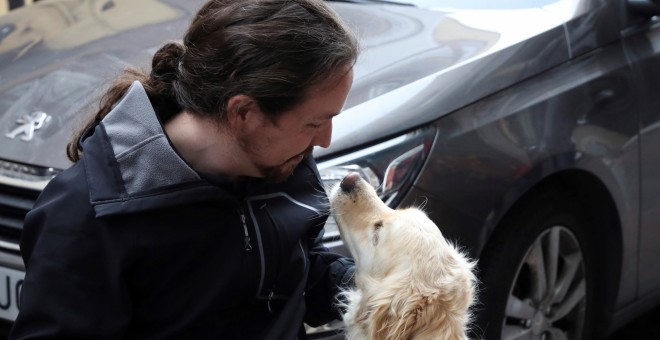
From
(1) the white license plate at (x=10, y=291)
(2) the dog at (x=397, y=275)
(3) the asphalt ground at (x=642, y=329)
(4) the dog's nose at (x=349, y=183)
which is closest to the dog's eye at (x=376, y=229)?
(2) the dog at (x=397, y=275)

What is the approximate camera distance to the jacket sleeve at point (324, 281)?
228 centimetres

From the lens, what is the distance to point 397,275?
93.0 inches

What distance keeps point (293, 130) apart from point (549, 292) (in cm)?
211

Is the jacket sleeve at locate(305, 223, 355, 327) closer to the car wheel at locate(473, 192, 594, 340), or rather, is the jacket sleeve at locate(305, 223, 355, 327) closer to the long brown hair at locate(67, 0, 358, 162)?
the long brown hair at locate(67, 0, 358, 162)

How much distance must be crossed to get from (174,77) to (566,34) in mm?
2043

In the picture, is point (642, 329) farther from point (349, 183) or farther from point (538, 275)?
point (349, 183)

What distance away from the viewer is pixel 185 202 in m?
1.83

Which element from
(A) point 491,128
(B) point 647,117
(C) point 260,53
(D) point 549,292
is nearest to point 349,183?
(C) point 260,53

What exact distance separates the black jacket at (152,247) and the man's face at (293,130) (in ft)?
0.22

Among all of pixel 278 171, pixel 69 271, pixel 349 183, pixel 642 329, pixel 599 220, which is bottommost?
pixel 642 329

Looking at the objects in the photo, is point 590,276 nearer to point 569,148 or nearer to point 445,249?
point 569,148

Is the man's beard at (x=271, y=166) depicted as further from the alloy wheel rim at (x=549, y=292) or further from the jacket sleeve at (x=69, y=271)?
the alloy wheel rim at (x=549, y=292)

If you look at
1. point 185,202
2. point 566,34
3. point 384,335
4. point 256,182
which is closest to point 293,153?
point 256,182

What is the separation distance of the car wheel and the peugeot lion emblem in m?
1.62
